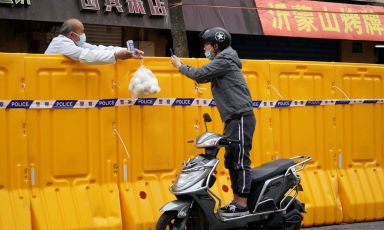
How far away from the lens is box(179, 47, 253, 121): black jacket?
6.33 metres

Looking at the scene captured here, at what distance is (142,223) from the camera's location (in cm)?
683

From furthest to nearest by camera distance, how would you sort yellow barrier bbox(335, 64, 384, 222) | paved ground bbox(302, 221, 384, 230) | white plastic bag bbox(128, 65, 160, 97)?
yellow barrier bbox(335, 64, 384, 222) < paved ground bbox(302, 221, 384, 230) < white plastic bag bbox(128, 65, 160, 97)

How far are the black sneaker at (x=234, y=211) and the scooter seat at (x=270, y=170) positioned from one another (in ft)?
0.98

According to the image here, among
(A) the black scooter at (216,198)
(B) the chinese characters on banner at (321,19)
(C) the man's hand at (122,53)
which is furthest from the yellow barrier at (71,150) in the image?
(B) the chinese characters on banner at (321,19)

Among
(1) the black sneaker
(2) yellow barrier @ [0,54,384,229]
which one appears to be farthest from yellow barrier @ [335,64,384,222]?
(1) the black sneaker

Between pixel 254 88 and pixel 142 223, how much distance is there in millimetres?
2220

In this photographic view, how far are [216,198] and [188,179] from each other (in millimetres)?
447

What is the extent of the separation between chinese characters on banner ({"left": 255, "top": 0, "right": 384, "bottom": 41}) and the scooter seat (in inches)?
373

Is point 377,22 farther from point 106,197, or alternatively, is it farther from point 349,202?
point 106,197

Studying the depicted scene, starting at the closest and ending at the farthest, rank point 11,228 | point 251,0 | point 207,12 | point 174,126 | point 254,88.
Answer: point 11,228 < point 174,126 < point 254,88 < point 207,12 < point 251,0

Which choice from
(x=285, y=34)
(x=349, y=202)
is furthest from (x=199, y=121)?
(x=285, y=34)

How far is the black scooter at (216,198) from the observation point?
19.5 ft

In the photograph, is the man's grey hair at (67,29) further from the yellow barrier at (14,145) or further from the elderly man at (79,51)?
the yellow barrier at (14,145)

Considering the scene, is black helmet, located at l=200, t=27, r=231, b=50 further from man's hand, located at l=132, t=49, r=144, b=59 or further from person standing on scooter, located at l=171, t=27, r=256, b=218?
man's hand, located at l=132, t=49, r=144, b=59
